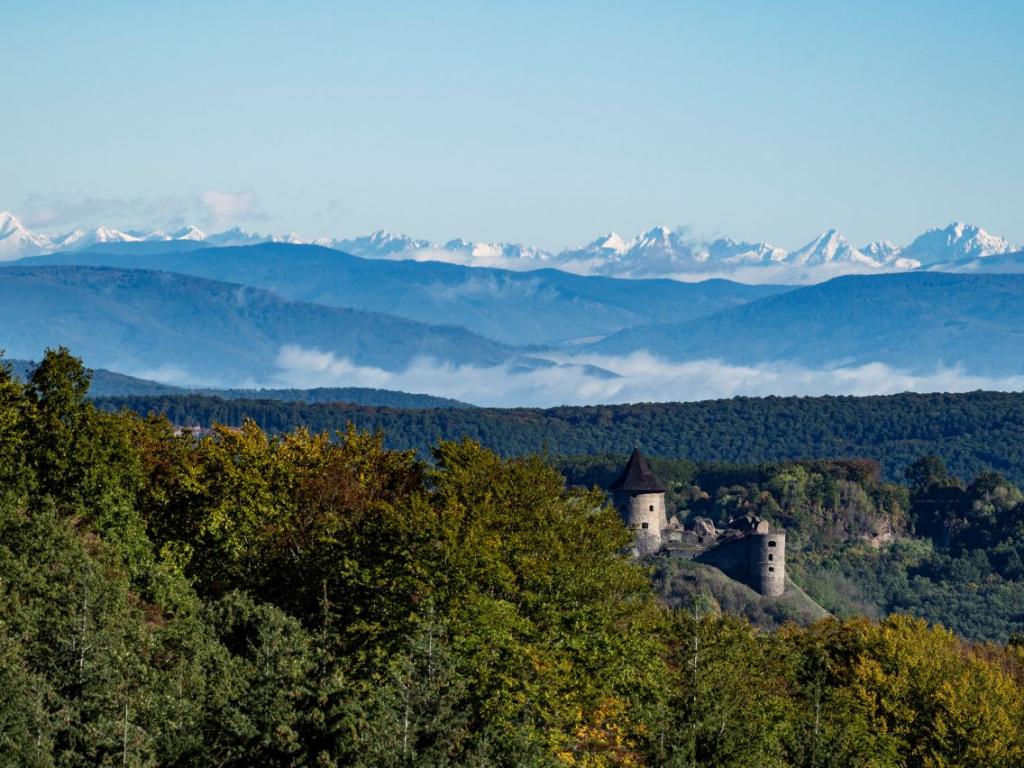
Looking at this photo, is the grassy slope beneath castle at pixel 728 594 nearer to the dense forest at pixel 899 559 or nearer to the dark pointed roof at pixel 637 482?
the dark pointed roof at pixel 637 482

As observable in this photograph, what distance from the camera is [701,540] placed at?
A: 527ft

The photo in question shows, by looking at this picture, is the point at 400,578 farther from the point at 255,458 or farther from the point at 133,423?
the point at 133,423

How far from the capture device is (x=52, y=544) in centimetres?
5478

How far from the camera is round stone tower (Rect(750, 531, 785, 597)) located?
493 feet

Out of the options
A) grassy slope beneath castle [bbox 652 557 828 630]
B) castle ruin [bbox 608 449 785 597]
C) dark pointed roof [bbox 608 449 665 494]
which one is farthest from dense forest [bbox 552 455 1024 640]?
dark pointed roof [bbox 608 449 665 494]

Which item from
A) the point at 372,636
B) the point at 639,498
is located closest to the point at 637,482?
the point at 639,498

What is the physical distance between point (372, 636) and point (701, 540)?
109935mm

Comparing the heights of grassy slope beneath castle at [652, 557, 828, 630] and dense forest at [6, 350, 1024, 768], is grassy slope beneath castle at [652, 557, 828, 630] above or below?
below

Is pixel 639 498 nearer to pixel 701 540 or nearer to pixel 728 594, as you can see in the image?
pixel 701 540

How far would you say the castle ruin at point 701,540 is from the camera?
15062cm

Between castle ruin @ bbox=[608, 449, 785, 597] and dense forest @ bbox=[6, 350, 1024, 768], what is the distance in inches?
2917

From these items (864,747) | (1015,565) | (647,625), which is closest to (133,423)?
(647,625)

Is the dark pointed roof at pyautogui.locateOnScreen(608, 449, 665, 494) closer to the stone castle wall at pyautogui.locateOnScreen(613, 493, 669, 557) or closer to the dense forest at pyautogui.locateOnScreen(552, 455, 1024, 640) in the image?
the stone castle wall at pyautogui.locateOnScreen(613, 493, 669, 557)

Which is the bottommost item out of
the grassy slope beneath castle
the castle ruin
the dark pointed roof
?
the grassy slope beneath castle
